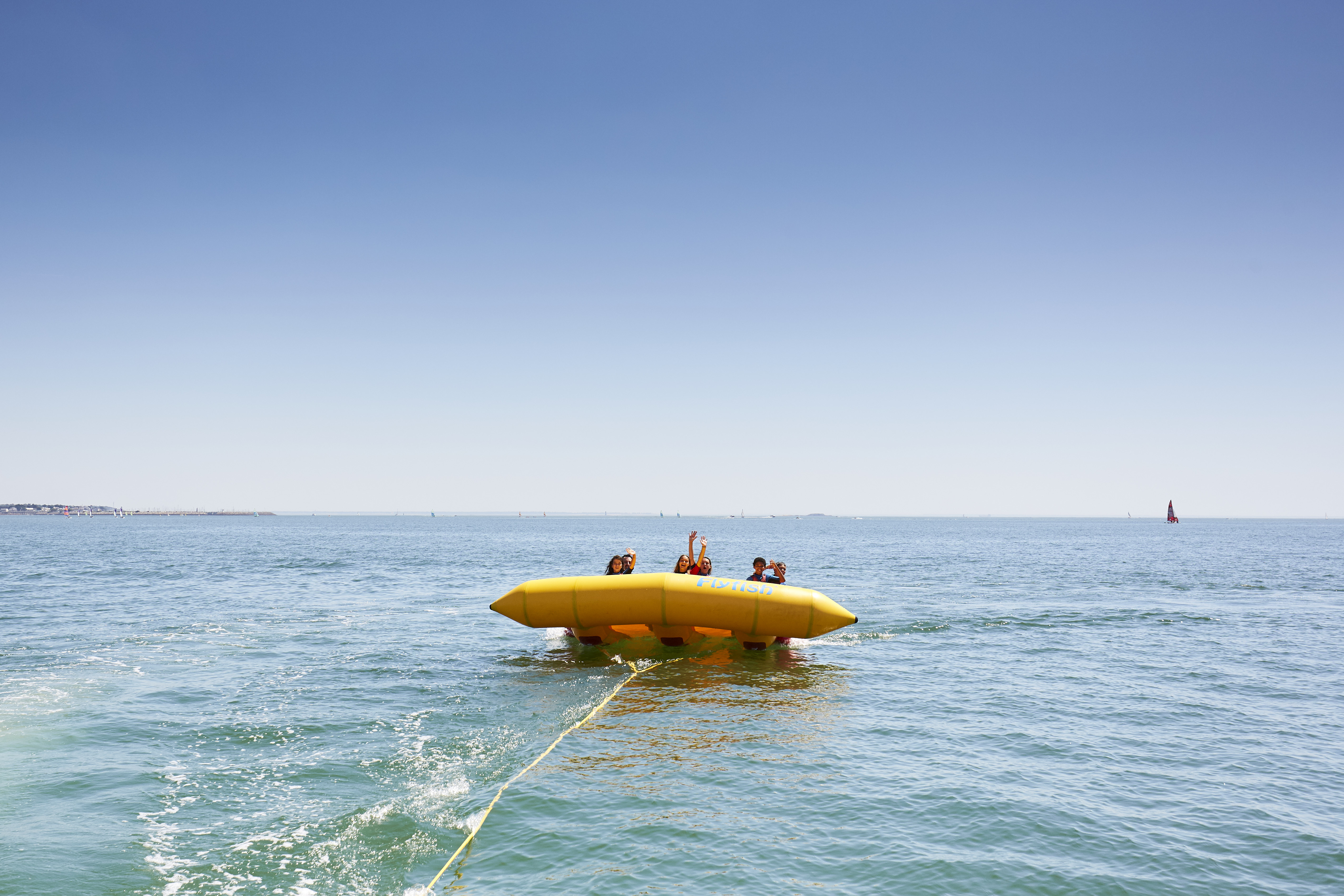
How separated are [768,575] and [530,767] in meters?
8.17

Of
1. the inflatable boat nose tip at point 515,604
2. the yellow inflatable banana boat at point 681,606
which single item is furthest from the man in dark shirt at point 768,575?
the inflatable boat nose tip at point 515,604

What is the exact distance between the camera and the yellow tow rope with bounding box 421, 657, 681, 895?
5906mm

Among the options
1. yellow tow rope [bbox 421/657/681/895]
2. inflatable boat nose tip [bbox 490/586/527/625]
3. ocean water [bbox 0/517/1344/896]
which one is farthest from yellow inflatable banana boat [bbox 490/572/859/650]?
yellow tow rope [bbox 421/657/681/895]

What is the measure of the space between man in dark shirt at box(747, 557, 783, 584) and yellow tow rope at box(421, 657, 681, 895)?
248cm

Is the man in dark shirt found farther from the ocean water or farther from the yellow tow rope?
the yellow tow rope

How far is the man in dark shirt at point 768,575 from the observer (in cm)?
1470

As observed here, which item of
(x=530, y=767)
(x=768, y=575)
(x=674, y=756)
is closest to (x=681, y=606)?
(x=768, y=575)

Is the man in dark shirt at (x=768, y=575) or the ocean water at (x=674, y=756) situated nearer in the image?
the ocean water at (x=674, y=756)

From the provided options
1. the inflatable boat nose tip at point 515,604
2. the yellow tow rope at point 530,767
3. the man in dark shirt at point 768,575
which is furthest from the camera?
the man in dark shirt at point 768,575

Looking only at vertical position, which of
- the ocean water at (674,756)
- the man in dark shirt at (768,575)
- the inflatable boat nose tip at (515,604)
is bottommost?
the ocean water at (674,756)

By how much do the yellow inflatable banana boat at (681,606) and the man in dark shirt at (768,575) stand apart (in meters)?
0.94

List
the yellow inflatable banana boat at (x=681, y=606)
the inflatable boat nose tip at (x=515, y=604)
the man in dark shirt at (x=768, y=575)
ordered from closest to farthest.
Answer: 1. the yellow inflatable banana boat at (x=681, y=606)
2. the inflatable boat nose tip at (x=515, y=604)
3. the man in dark shirt at (x=768, y=575)

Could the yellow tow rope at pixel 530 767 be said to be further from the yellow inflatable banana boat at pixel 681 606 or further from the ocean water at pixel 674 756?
the yellow inflatable banana boat at pixel 681 606

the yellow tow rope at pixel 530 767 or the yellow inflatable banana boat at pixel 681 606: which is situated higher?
the yellow inflatable banana boat at pixel 681 606
